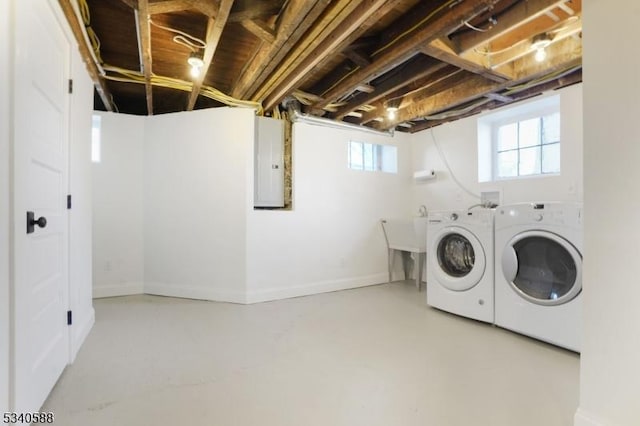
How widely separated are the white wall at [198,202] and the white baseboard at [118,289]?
0.33 feet

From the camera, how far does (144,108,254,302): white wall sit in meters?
3.22

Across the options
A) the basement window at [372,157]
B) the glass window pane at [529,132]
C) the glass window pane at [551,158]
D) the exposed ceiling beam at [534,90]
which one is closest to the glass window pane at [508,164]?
the glass window pane at [529,132]

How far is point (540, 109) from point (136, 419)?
4.03 m

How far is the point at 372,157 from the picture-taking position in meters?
4.25

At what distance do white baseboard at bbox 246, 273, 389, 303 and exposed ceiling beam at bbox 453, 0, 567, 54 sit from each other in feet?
8.80

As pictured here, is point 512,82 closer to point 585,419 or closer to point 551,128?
point 551,128

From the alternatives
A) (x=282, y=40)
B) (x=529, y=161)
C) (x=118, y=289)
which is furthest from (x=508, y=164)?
(x=118, y=289)

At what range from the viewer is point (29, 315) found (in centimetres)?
130

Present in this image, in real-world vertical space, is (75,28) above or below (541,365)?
above

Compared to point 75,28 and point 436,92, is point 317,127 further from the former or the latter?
point 75,28

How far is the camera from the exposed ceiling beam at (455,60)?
2.10 meters

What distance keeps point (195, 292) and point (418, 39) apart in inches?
123

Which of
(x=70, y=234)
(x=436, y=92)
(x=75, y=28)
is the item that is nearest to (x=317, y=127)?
(x=436, y=92)

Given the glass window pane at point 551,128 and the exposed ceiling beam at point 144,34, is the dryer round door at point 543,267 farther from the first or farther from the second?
the exposed ceiling beam at point 144,34
